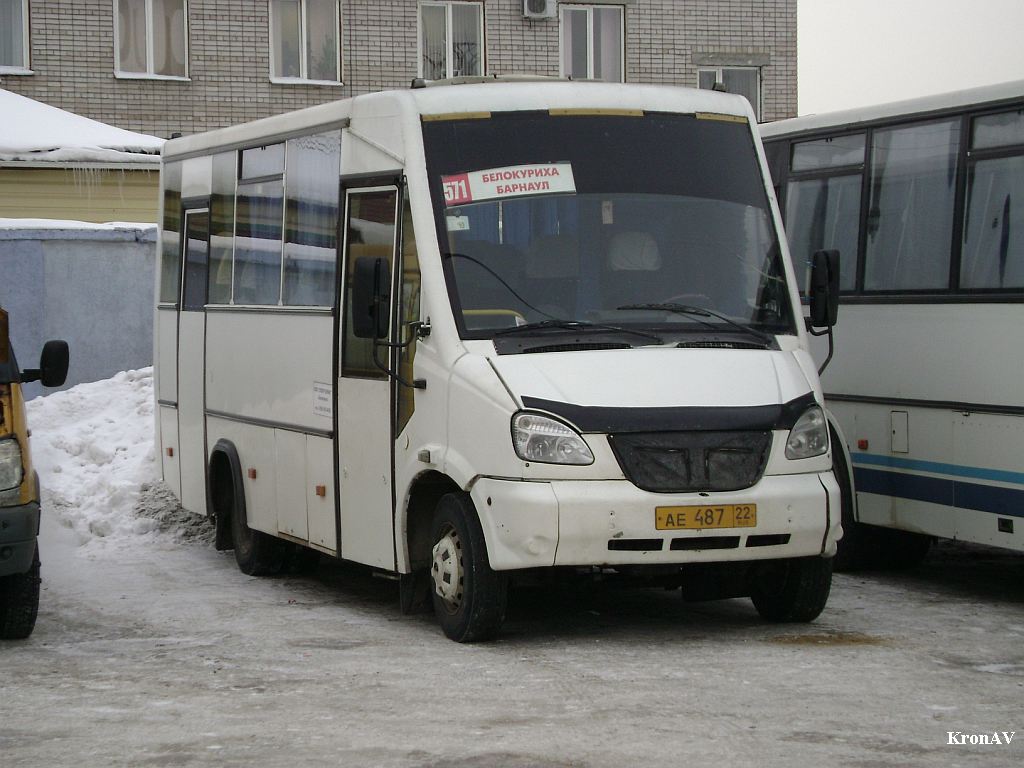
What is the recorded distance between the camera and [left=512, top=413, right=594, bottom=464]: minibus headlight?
876cm

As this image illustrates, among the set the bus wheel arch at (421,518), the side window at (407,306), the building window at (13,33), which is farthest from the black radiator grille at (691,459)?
the building window at (13,33)

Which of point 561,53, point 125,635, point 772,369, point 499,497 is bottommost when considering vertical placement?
point 125,635

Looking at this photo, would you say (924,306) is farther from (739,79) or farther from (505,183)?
(739,79)

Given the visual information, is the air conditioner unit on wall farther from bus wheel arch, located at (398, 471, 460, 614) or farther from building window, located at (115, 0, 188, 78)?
bus wheel arch, located at (398, 471, 460, 614)

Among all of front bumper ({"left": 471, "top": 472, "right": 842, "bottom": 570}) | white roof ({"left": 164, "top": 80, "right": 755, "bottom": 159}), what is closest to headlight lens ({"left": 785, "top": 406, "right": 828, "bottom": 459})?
front bumper ({"left": 471, "top": 472, "right": 842, "bottom": 570})

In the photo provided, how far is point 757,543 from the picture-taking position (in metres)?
9.01

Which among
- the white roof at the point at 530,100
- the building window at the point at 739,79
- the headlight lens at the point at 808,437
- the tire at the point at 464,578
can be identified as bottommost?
the tire at the point at 464,578

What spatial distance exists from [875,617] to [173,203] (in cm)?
629

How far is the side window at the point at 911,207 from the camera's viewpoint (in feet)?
→ 36.1

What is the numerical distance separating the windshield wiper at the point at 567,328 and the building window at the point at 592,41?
22.3 m

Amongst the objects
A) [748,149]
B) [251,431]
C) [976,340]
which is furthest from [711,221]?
[251,431]

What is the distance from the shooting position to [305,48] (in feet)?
98.1

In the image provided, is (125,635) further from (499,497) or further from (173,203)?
(173,203)

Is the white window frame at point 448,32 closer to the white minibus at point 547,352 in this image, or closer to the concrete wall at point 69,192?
the concrete wall at point 69,192
